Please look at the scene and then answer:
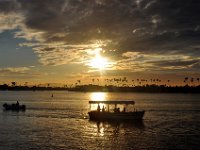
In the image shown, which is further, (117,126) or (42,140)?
(117,126)

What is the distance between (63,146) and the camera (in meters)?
57.2

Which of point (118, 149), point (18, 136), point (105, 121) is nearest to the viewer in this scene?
point (118, 149)

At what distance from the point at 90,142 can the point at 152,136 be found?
565 inches

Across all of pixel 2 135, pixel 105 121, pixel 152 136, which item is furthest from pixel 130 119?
pixel 2 135

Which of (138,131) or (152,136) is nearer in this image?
(152,136)

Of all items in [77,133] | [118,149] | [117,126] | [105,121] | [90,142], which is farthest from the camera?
[105,121]

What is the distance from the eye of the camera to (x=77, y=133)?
7300cm

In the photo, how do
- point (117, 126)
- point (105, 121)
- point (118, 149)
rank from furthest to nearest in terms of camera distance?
point (105, 121)
point (117, 126)
point (118, 149)

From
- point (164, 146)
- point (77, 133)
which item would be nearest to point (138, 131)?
point (77, 133)

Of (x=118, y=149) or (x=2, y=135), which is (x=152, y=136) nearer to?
(x=118, y=149)

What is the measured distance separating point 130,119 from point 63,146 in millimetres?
42978

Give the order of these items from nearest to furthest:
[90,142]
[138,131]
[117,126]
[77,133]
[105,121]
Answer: [90,142] < [77,133] < [138,131] < [117,126] < [105,121]

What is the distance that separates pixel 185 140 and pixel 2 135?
35302 millimetres

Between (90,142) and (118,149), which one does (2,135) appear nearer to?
(90,142)
